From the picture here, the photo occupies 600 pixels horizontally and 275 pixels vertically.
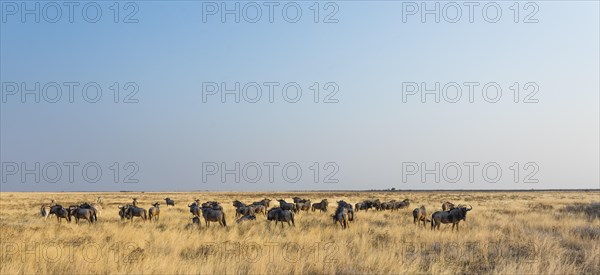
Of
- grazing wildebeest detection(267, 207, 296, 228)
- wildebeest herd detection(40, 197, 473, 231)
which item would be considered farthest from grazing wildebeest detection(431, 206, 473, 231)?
grazing wildebeest detection(267, 207, 296, 228)

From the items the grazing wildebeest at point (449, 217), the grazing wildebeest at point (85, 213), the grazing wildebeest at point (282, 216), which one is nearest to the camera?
the grazing wildebeest at point (449, 217)

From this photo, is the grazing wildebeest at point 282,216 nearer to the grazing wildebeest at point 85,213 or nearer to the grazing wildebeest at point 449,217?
the grazing wildebeest at point 449,217

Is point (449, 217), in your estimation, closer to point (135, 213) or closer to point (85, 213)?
point (135, 213)

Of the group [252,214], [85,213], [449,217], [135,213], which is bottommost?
[252,214]

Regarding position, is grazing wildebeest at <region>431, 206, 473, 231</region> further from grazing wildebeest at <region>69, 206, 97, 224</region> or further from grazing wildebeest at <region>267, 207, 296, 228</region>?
grazing wildebeest at <region>69, 206, 97, 224</region>

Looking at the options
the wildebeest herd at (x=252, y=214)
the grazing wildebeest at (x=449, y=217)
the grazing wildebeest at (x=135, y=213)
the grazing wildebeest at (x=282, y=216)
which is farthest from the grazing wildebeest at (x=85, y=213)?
the grazing wildebeest at (x=449, y=217)

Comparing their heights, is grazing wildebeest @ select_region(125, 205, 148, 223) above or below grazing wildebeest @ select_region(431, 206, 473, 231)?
below

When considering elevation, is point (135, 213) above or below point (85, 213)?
below

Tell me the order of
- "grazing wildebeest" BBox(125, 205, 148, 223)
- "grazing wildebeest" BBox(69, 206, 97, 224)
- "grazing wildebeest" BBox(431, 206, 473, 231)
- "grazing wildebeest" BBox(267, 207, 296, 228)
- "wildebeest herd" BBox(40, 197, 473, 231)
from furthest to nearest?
"grazing wildebeest" BBox(125, 205, 148, 223)
"grazing wildebeest" BBox(69, 206, 97, 224)
"grazing wildebeest" BBox(267, 207, 296, 228)
"wildebeest herd" BBox(40, 197, 473, 231)
"grazing wildebeest" BBox(431, 206, 473, 231)

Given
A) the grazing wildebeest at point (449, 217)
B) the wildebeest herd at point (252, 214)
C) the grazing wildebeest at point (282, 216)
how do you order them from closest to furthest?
1. the grazing wildebeest at point (449, 217)
2. the wildebeest herd at point (252, 214)
3. the grazing wildebeest at point (282, 216)

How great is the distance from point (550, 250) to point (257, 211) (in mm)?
20536

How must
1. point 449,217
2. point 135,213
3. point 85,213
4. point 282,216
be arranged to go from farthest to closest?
point 135,213 < point 85,213 < point 282,216 < point 449,217

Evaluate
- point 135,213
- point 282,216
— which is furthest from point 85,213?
→ point 282,216

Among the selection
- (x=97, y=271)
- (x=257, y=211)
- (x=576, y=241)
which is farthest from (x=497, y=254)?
(x=257, y=211)
